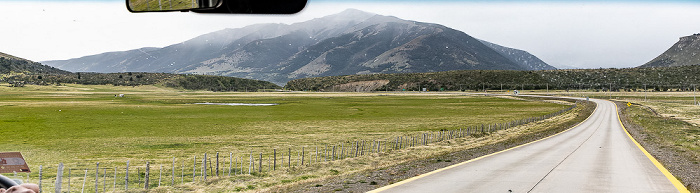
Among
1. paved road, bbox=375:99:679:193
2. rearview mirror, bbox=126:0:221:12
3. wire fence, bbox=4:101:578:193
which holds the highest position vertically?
rearview mirror, bbox=126:0:221:12

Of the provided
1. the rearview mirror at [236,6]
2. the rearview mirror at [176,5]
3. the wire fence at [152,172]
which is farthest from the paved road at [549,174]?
the rearview mirror at [176,5]

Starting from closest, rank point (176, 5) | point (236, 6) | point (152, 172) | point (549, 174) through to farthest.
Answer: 1. point (176, 5)
2. point (236, 6)
3. point (549, 174)
4. point (152, 172)

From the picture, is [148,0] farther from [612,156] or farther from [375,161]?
[612,156]

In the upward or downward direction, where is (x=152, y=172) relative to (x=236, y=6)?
downward

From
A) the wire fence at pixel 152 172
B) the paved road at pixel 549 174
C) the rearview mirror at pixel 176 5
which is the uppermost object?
the rearview mirror at pixel 176 5

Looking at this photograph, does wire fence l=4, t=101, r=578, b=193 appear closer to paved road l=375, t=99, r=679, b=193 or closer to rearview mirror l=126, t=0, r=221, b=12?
paved road l=375, t=99, r=679, b=193

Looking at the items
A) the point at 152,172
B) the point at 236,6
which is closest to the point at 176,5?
the point at 236,6

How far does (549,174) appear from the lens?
17.2m

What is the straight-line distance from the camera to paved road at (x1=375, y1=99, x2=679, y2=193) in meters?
14.4

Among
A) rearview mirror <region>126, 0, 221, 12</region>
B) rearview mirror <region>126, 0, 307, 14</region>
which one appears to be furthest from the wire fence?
rearview mirror <region>126, 0, 307, 14</region>

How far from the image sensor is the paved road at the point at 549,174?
14.4 meters

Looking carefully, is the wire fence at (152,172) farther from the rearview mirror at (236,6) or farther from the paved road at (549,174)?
the rearview mirror at (236,6)

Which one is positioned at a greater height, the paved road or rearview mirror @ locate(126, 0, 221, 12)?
rearview mirror @ locate(126, 0, 221, 12)

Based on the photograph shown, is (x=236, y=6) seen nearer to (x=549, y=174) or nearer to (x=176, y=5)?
(x=176, y=5)
